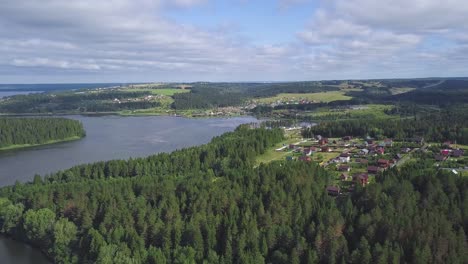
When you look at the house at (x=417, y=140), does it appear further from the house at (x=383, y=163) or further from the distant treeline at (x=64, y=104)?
the distant treeline at (x=64, y=104)

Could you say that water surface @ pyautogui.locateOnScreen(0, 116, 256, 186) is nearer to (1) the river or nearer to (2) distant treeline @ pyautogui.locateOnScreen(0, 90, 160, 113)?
(1) the river

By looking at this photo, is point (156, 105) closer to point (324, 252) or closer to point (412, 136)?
point (412, 136)

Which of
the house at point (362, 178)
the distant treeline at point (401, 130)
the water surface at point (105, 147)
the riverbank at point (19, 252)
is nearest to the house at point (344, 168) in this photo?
the house at point (362, 178)

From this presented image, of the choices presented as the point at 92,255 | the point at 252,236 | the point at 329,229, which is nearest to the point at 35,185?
the point at 92,255

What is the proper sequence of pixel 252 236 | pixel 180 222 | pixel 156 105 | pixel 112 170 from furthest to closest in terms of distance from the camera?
1. pixel 156 105
2. pixel 112 170
3. pixel 180 222
4. pixel 252 236

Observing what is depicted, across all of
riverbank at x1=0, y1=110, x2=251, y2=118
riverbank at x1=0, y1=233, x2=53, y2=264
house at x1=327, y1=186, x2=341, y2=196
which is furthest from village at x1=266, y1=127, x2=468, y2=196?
riverbank at x1=0, y1=110, x2=251, y2=118
